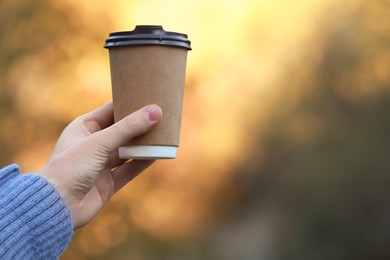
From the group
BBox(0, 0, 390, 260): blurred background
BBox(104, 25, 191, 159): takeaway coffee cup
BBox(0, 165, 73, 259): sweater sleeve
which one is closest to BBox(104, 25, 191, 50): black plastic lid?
BBox(104, 25, 191, 159): takeaway coffee cup

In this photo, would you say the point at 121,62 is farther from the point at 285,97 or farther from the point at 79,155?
the point at 285,97

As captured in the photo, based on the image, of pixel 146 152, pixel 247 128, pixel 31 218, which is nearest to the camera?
pixel 31 218

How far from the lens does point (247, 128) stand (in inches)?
213

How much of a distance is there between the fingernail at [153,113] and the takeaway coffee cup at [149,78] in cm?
2

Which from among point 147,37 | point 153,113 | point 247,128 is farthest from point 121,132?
point 247,128

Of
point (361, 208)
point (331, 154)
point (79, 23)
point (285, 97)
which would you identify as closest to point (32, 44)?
point (79, 23)

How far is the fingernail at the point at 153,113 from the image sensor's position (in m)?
1.31

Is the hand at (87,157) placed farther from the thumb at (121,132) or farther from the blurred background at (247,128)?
the blurred background at (247,128)

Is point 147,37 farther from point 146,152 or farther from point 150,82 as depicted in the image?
point 146,152

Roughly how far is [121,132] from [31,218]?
0.69 feet

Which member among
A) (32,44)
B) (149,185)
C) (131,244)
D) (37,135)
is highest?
(32,44)

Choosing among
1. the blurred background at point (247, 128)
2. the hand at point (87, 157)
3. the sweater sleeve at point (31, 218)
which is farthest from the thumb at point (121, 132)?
the blurred background at point (247, 128)

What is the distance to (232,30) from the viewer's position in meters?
5.34

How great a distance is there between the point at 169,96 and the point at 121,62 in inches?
4.3
